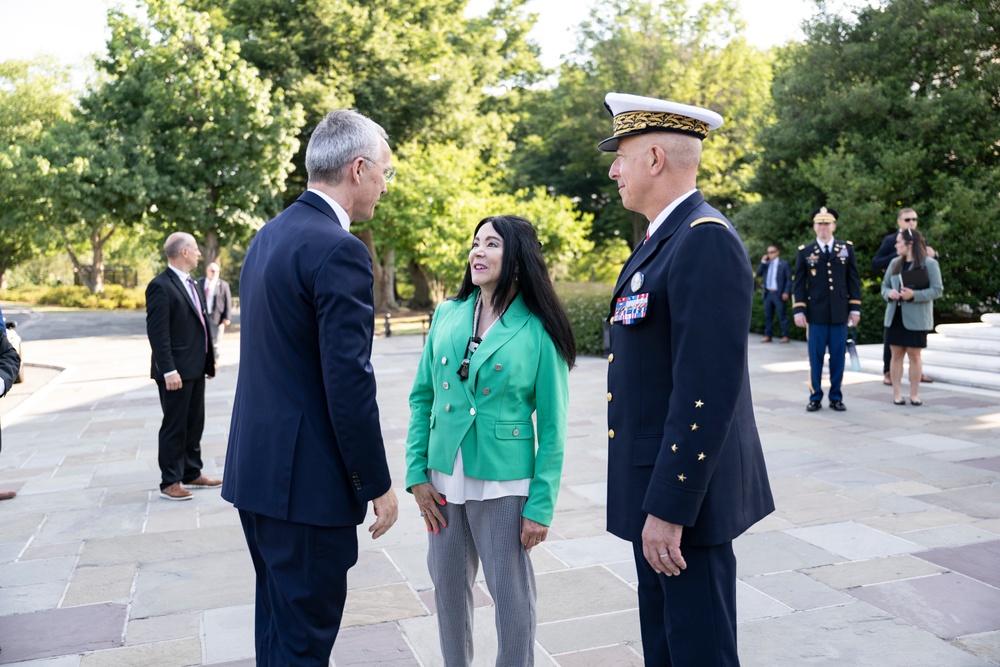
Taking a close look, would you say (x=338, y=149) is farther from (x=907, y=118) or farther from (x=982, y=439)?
(x=907, y=118)

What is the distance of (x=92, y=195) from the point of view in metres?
24.8

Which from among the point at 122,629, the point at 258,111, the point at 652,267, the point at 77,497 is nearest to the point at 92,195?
the point at 258,111

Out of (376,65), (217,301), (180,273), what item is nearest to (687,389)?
(180,273)

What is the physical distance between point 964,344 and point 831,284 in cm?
424

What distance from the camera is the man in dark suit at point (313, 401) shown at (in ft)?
8.06

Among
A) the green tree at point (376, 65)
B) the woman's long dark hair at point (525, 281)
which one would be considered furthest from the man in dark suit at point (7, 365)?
the green tree at point (376, 65)

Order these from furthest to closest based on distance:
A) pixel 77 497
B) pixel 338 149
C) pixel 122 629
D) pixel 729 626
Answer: pixel 77 497
pixel 122 629
pixel 338 149
pixel 729 626

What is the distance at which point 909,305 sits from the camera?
9.12 m

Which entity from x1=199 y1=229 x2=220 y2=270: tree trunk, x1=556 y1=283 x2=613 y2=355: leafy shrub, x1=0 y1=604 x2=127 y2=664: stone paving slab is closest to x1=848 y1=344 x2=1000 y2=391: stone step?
x1=556 y1=283 x2=613 y2=355: leafy shrub

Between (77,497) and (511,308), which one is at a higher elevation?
(511,308)

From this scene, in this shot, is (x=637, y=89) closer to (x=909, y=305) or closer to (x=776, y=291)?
(x=776, y=291)

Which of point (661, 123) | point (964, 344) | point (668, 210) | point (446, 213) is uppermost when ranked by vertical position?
point (446, 213)

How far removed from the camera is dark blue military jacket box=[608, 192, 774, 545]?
2.22 metres

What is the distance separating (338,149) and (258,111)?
23.8m
